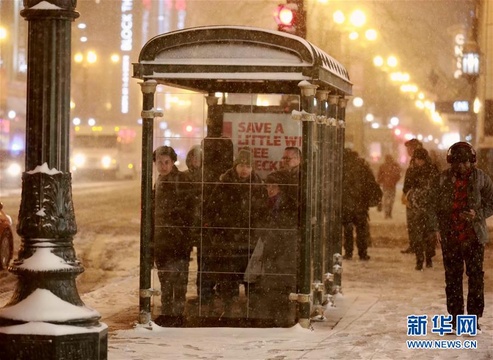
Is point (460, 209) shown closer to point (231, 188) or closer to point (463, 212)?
point (463, 212)

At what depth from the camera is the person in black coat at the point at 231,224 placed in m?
10.8

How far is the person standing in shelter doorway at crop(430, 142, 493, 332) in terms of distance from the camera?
9.89 metres

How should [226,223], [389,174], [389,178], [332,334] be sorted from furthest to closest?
[389,178] → [389,174] → [226,223] → [332,334]

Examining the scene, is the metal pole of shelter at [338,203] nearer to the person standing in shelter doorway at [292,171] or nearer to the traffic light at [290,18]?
the person standing in shelter doorway at [292,171]

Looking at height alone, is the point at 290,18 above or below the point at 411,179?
above

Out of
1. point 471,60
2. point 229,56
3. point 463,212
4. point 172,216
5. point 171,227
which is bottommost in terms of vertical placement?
point 171,227

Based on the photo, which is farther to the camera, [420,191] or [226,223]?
[420,191]

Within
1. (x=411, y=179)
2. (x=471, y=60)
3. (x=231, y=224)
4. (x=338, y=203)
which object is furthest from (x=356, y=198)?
(x=471, y=60)

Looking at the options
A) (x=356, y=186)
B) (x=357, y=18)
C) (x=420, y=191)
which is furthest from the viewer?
(x=357, y=18)

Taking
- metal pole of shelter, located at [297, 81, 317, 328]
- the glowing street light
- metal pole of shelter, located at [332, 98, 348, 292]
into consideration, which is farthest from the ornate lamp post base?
the glowing street light

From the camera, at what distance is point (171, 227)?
1077cm

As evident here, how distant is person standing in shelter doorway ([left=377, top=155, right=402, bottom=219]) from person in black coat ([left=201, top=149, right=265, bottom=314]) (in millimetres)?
16897

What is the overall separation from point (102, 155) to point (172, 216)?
5330 cm

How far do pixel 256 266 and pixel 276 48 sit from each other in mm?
2191
